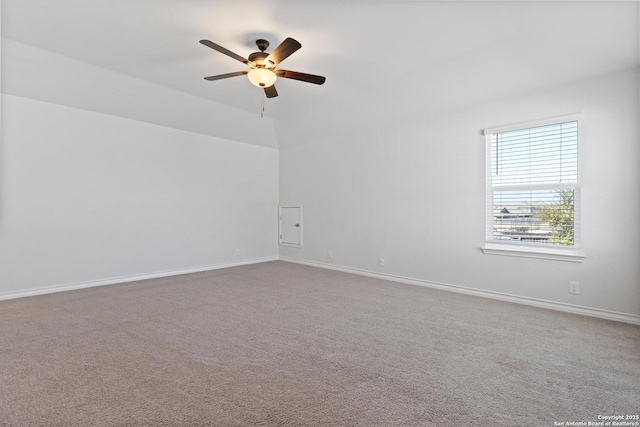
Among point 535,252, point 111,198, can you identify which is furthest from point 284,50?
point 111,198

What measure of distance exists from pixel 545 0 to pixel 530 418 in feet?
9.52

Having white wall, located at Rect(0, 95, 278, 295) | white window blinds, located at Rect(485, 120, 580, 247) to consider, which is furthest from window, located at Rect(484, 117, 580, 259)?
white wall, located at Rect(0, 95, 278, 295)

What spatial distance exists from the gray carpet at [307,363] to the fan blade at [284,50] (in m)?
2.44

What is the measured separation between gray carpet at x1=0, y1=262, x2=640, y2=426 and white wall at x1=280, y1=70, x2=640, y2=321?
44 cm

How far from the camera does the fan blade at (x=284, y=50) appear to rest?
2.42 m

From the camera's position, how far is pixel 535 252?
3.45 m

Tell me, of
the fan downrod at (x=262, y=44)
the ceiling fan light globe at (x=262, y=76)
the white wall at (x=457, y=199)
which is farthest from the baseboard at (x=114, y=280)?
the fan downrod at (x=262, y=44)

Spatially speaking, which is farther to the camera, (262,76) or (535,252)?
(535,252)

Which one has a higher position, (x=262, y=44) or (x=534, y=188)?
(x=262, y=44)

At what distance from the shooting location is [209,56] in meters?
3.25

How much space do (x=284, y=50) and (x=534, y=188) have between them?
316 centimetres

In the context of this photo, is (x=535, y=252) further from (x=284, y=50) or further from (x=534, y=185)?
(x=284, y=50)

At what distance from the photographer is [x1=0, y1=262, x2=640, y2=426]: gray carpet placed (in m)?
1.64

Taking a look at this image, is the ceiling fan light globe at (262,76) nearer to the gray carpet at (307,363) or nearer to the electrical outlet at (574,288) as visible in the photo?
the gray carpet at (307,363)
